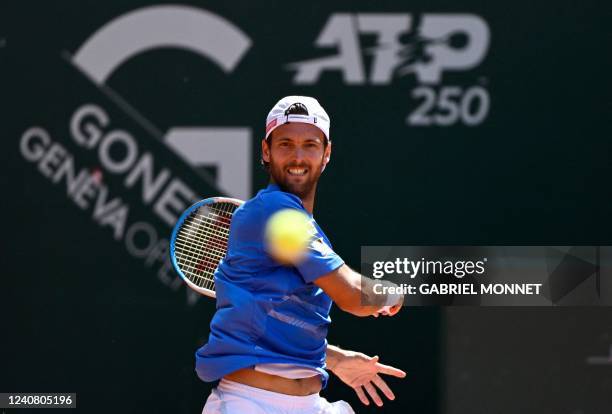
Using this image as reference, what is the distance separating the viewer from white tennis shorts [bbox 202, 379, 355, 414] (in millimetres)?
3232

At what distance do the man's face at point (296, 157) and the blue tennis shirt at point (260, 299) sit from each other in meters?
0.09

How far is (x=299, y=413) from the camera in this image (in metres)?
3.28

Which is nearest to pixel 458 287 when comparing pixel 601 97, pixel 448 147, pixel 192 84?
pixel 448 147

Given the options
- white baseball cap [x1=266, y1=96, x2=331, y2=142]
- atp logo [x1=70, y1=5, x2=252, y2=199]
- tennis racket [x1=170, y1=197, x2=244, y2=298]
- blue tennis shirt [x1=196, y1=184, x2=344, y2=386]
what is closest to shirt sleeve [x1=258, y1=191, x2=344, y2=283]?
blue tennis shirt [x1=196, y1=184, x2=344, y2=386]

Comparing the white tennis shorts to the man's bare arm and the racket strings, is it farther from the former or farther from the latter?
the racket strings

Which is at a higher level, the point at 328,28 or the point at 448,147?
the point at 328,28

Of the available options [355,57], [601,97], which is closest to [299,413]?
[355,57]

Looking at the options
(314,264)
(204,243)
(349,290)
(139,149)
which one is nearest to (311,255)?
(314,264)

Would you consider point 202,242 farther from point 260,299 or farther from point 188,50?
point 188,50

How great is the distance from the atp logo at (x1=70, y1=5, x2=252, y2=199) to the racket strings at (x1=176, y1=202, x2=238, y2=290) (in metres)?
0.81

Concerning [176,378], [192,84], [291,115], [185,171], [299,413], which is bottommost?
[299,413]

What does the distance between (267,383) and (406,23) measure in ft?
8.30

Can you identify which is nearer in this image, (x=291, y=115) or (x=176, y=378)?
(x=291, y=115)

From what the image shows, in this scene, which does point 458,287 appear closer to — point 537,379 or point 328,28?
point 537,379
